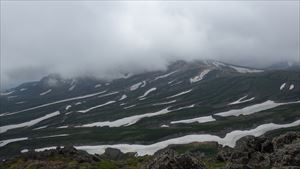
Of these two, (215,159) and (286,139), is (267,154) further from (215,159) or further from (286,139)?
(215,159)

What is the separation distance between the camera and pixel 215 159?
210 feet

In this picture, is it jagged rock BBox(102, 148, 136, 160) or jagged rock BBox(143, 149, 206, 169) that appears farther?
jagged rock BBox(102, 148, 136, 160)

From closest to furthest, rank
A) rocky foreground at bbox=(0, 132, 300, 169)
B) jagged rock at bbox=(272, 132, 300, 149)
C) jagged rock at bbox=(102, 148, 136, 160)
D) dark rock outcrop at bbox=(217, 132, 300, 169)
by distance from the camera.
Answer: dark rock outcrop at bbox=(217, 132, 300, 169) → rocky foreground at bbox=(0, 132, 300, 169) → jagged rock at bbox=(272, 132, 300, 149) → jagged rock at bbox=(102, 148, 136, 160)

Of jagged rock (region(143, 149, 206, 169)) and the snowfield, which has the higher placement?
the snowfield

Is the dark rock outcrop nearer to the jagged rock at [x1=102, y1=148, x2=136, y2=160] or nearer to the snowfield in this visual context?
the jagged rock at [x1=102, y1=148, x2=136, y2=160]

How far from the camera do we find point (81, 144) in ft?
585

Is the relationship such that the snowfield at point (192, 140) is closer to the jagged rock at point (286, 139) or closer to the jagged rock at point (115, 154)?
the jagged rock at point (115, 154)

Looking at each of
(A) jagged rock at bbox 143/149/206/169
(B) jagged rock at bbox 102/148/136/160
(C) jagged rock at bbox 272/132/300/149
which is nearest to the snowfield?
(B) jagged rock at bbox 102/148/136/160

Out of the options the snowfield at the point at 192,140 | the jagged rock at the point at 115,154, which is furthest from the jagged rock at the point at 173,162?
the snowfield at the point at 192,140

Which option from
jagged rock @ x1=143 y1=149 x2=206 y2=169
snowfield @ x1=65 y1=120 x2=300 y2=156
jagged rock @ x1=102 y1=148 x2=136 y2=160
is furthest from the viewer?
snowfield @ x1=65 y1=120 x2=300 y2=156

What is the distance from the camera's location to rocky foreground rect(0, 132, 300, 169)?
3694 centimetres

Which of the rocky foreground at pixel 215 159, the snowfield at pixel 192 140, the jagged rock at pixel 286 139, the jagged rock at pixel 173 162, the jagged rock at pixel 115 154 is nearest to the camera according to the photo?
the rocky foreground at pixel 215 159

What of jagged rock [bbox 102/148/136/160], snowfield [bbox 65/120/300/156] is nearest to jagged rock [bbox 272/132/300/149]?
jagged rock [bbox 102/148/136/160]

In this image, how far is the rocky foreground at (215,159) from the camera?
3694 centimetres
